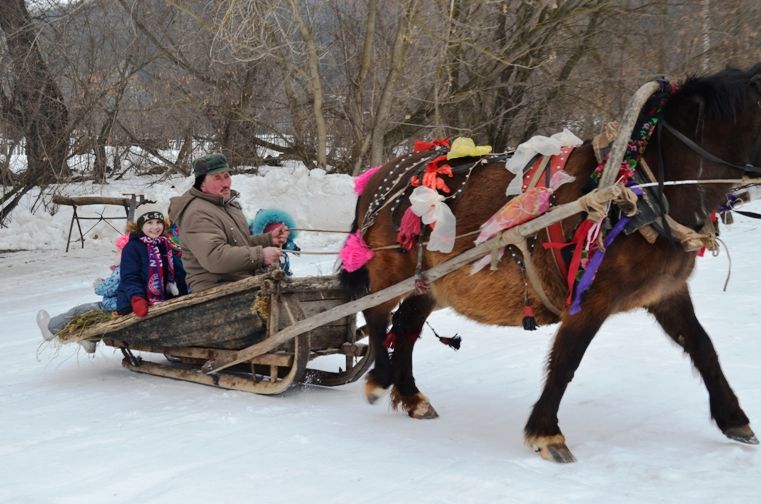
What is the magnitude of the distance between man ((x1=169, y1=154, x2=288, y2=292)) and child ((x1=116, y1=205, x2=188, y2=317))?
9.1 inches

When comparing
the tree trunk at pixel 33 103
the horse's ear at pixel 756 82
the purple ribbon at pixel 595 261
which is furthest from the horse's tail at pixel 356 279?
the tree trunk at pixel 33 103

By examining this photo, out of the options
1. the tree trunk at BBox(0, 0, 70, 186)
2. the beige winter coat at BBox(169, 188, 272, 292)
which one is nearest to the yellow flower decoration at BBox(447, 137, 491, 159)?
the beige winter coat at BBox(169, 188, 272, 292)

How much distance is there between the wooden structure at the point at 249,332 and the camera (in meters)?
4.88

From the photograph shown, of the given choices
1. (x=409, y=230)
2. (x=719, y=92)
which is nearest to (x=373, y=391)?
(x=409, y=230)

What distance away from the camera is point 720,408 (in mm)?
3896

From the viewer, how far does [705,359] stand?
13.2ft

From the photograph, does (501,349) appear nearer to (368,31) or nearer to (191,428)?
(191,428)

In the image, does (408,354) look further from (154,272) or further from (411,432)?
(154,272)

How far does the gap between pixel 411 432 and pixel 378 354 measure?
70 centimetres

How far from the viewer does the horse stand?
3596 mm

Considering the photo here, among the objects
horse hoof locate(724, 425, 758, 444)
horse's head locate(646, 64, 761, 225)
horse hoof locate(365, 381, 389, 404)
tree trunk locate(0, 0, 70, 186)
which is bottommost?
horse hoof locate(724, 425, 758, 444)

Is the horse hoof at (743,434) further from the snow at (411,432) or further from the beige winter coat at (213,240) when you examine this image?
the beige winter coat at (213,240)

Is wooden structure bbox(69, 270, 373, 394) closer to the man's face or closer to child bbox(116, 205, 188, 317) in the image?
child bbox(116, 205, 188, 317)

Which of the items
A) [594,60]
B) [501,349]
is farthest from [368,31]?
[501,349]
